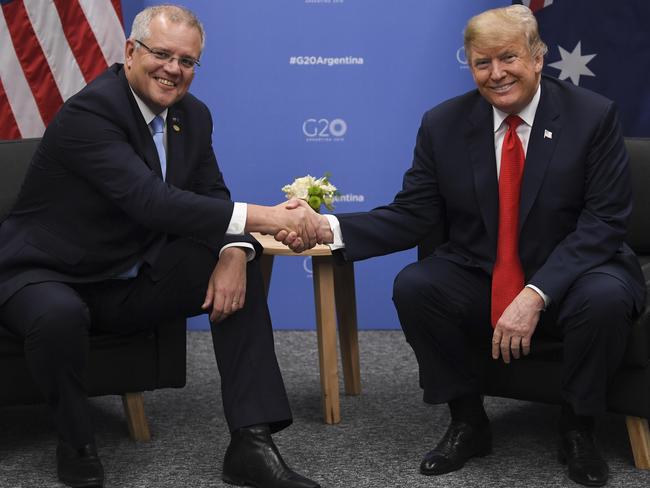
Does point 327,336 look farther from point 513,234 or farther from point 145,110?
point 145,110

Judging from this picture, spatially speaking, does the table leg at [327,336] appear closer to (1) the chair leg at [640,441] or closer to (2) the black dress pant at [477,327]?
(2) the black dress pant at [477,327]

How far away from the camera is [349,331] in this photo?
3.49m

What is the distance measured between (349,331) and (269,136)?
113cm

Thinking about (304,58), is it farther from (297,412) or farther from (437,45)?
(297,412)

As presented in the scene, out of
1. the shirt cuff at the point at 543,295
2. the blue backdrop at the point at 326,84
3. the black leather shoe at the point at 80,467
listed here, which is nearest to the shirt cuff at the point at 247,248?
the black leather shoe at the point at 80,467

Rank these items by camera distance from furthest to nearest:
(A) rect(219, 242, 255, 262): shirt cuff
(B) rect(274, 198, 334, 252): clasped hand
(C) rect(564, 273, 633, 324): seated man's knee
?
(B) rect(274, 198, 334, 252): clasped hand < (A) rect(219, 242, 255, 262): shirt cuff < (C) rect(564, 273, 633, 324): seated man's knee

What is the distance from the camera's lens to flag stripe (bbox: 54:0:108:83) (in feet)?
13.8

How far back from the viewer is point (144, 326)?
283 centimetres

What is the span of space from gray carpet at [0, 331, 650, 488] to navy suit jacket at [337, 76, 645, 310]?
1.55ft

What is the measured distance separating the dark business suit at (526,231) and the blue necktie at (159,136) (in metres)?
0.51

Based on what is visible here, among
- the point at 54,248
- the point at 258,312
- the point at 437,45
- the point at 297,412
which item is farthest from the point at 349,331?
the point at 437,45

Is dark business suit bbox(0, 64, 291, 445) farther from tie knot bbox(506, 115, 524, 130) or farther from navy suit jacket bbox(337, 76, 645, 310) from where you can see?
tie knot bbox(506, 115, 524, 130)

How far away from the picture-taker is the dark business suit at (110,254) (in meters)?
2.60

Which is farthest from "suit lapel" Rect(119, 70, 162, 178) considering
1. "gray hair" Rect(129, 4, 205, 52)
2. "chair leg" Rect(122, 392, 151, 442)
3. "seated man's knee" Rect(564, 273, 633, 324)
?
"seated man's knee" Rect(564, 273, 633, 324)
